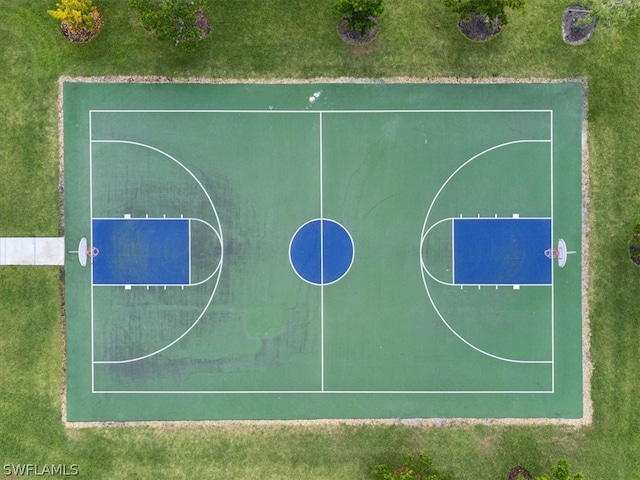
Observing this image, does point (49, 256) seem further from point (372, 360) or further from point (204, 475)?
point (372, 360)

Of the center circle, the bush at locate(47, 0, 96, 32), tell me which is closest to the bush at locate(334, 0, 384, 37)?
the center circle

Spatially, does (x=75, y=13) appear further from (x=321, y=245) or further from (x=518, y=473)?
(x=518, y=473)

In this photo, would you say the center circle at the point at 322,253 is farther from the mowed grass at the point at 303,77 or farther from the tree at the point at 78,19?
the tree at the point at 78,19

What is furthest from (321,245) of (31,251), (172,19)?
(31,251)

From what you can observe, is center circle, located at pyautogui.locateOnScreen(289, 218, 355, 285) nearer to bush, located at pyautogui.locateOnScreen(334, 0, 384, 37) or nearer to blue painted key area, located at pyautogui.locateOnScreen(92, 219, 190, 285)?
blue painted key area, located at pyautogui.locateOnScreen(92, 219, 190, 285)

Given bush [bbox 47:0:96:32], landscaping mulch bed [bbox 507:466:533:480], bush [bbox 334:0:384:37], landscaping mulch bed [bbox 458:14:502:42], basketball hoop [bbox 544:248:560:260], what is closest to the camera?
bush [bbox 334:0:384:37]

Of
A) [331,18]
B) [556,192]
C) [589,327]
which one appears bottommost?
[589,327]

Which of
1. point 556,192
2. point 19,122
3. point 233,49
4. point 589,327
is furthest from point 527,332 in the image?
point 19,122

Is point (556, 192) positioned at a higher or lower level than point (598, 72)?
lower
